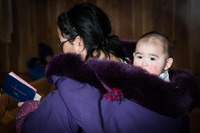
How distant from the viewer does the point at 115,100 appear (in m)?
0.88

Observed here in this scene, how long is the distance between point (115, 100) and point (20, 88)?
2.28ft

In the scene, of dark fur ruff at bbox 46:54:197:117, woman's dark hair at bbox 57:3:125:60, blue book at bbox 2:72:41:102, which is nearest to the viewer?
dark fur ruff at bbox 46:54:197:117

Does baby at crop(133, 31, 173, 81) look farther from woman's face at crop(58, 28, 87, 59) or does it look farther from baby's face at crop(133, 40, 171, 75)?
woman's face at crop(58, 28, 87, 59)

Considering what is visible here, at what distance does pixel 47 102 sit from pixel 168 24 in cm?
259

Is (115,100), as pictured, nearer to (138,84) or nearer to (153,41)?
(138,84)

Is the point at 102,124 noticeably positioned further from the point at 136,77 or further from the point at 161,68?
the point at 161,68

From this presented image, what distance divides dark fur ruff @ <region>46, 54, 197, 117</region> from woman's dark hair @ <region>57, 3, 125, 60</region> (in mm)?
210

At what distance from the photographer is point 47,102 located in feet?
3.19

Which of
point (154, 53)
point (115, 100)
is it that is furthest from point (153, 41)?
point (115, 100)

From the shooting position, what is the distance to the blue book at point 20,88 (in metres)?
1.40

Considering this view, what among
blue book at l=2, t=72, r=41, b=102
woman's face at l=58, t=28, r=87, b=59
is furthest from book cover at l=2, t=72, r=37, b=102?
woman's face at l=58, t=28, r=87, b=59

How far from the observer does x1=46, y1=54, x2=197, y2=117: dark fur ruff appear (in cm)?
85

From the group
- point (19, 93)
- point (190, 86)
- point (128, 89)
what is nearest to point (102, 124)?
point (128, 89)

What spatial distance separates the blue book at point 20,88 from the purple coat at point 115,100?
496 millimetres
